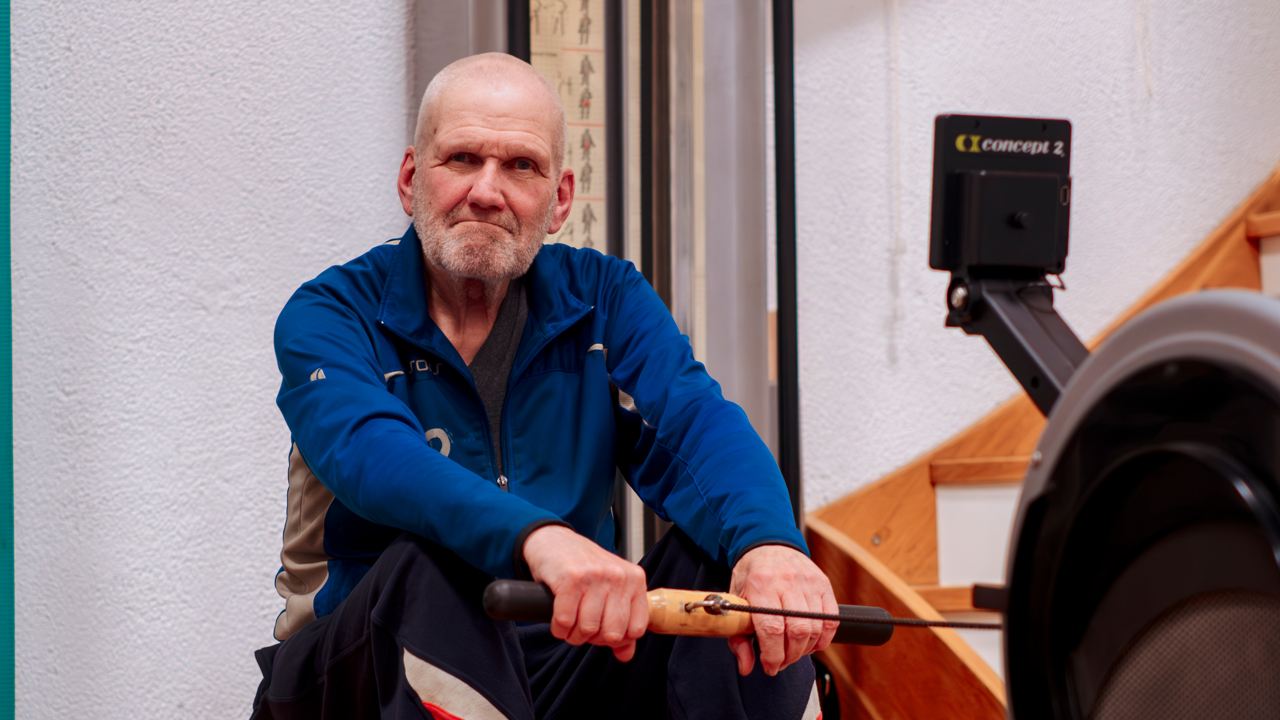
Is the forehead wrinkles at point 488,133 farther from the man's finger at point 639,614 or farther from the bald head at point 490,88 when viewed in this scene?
the man's finger at point 639,614

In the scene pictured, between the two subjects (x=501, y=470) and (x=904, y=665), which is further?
(x=904, y=665)

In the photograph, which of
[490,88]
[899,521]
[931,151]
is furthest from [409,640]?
[931,151]

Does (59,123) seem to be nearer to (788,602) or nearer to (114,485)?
(114,485)

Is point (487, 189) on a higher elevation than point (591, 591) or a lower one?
higher

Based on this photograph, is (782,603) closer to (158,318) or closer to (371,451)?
(371,451)

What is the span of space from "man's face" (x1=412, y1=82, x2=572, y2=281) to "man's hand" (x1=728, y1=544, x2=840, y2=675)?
1.50 ft

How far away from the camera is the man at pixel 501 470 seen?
0.75 meters

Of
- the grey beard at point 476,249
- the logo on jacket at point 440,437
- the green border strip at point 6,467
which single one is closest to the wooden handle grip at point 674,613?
the logo on jacket at point 440,437

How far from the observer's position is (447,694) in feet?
2.41

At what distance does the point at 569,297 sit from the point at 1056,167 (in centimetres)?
54

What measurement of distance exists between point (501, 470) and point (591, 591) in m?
0.37

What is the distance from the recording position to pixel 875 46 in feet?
6.40

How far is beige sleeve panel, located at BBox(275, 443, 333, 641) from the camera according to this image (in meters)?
0.97

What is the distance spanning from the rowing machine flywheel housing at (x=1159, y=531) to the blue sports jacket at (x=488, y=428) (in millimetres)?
296
